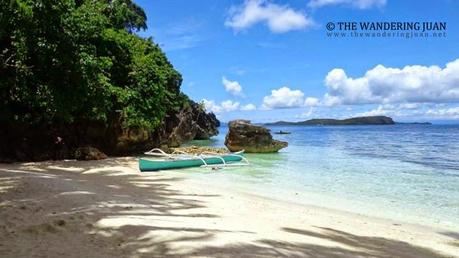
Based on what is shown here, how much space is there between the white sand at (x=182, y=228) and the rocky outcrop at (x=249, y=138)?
1601 cm

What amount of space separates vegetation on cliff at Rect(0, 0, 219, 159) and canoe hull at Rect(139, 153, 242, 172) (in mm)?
3340

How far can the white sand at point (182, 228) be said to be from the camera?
4.90 metres

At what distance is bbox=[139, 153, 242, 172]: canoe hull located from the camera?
15672 millimetres

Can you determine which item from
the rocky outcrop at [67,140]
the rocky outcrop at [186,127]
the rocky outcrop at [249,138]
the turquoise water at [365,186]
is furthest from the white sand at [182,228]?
the rocky outcrop at [186,127]

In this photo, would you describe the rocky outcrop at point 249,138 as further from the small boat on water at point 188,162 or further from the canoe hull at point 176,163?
the canoe hull at point 176,163

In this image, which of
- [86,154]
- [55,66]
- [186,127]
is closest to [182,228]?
[55,66]

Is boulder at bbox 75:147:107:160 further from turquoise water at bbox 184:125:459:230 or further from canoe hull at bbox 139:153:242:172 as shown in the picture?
turquoise water at bbox 184:125:459:230

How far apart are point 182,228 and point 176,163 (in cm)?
1138

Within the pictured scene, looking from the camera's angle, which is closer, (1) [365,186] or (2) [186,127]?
(1) [365,186]

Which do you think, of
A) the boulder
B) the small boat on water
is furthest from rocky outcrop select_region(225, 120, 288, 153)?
the boulder

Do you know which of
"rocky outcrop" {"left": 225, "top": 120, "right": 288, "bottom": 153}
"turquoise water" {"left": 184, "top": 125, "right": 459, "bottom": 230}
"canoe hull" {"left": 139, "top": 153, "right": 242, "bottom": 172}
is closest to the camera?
"turquoise water" {"left": 184, "top": 125, "right": 459, "bottom": 230}

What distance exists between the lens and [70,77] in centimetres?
1523

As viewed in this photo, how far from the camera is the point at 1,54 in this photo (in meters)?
15.2

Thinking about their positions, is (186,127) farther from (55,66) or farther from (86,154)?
(55,66)
